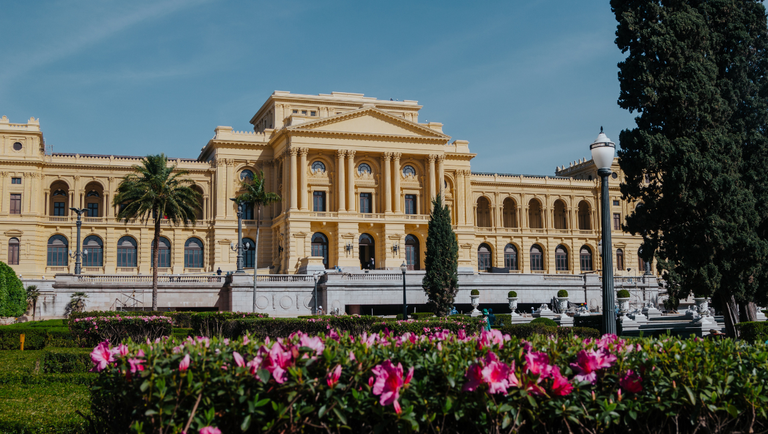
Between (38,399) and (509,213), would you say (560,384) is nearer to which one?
(38,399)

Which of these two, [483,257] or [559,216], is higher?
[559,216]

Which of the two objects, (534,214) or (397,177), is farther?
(534,214)

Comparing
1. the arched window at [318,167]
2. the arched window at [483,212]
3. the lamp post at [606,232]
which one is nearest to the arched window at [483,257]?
the arched window at [483,212]

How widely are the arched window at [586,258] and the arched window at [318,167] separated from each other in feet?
103

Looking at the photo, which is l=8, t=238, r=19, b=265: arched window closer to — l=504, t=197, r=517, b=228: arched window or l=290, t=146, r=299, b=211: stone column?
l=290, t=146, r=299, b=211: stone column

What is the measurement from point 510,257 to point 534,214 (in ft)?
25.0

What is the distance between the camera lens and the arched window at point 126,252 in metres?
58.8

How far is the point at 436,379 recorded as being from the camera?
20.2ft

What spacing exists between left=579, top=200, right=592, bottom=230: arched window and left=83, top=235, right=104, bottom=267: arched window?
2000 inches

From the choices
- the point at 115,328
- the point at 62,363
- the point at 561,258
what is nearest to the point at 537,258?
the point at 561,258

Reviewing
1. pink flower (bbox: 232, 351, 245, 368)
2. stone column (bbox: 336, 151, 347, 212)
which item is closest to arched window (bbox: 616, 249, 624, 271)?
stone column (bbox: 336, 151, 347, 212)

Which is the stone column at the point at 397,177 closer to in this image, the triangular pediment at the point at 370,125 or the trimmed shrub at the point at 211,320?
the triangular pediment at the point at 370,125

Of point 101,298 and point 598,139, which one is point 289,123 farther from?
point 598,139

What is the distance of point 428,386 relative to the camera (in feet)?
19.8
